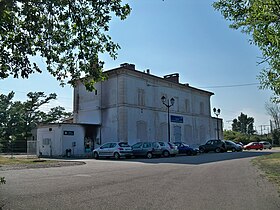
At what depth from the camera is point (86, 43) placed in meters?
7.47

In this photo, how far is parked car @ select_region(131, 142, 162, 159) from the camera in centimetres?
2891

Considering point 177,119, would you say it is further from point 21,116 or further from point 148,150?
point 21,116

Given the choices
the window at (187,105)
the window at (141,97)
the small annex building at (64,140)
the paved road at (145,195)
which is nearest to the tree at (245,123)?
the window at (187,105)

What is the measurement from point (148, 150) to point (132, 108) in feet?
30.4

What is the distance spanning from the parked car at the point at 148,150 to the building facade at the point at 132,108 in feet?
19.2

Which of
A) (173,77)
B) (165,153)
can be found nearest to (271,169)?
(165,153)

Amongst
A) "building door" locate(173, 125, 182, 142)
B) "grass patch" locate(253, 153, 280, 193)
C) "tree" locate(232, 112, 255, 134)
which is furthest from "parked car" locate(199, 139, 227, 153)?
"tree" locate(232, 112, 255, 134)

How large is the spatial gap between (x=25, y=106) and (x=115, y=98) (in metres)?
34.2

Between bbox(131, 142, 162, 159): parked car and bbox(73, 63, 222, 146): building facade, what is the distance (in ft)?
19.2

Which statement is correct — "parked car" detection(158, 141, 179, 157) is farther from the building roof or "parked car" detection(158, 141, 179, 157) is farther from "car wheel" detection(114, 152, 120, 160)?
the building roof

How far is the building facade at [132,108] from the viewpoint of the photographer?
120 ft

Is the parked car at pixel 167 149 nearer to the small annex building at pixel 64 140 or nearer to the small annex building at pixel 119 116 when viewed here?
the small annex building at pixel 119 116

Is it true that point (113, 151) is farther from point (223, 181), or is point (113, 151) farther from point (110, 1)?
point (110, 1)

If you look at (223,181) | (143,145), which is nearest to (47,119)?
(143,145)
